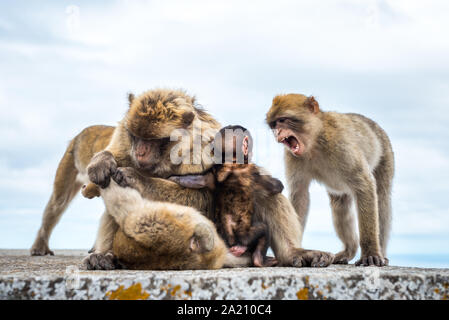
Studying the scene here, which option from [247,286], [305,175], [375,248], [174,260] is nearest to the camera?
[247,286]

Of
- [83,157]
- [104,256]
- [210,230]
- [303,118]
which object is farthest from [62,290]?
[83,157]

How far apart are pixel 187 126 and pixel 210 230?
91 cm

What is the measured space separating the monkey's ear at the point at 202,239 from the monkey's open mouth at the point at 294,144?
2.45 m

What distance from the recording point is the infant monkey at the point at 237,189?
348 cm

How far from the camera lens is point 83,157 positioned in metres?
7.70

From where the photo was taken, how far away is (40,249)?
7.55m

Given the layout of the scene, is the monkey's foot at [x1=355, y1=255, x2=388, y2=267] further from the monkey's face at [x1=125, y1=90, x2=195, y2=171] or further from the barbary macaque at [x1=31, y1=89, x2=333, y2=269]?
the monkey's face at [x1=125, y1=90, x2=195, y2=171]

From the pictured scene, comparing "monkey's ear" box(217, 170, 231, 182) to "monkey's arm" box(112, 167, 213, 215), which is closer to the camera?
"monkey's arm" box(112, 167, 213, 215)

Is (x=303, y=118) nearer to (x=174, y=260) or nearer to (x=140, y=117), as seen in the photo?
(x=140, y=117)

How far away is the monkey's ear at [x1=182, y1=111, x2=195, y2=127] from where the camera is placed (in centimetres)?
358

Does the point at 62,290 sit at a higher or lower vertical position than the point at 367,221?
lower

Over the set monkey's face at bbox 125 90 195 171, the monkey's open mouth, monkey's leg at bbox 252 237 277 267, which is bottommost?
monkey's leg at bbox 252 237 277 267

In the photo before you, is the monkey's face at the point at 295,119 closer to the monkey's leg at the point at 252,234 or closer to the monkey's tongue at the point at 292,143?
the monkey's tongue at the point at 292,143


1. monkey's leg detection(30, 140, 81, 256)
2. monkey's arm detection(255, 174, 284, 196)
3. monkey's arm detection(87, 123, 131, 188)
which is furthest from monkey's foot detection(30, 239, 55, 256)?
monkey's arm detection(255, 174, 284, 196)
